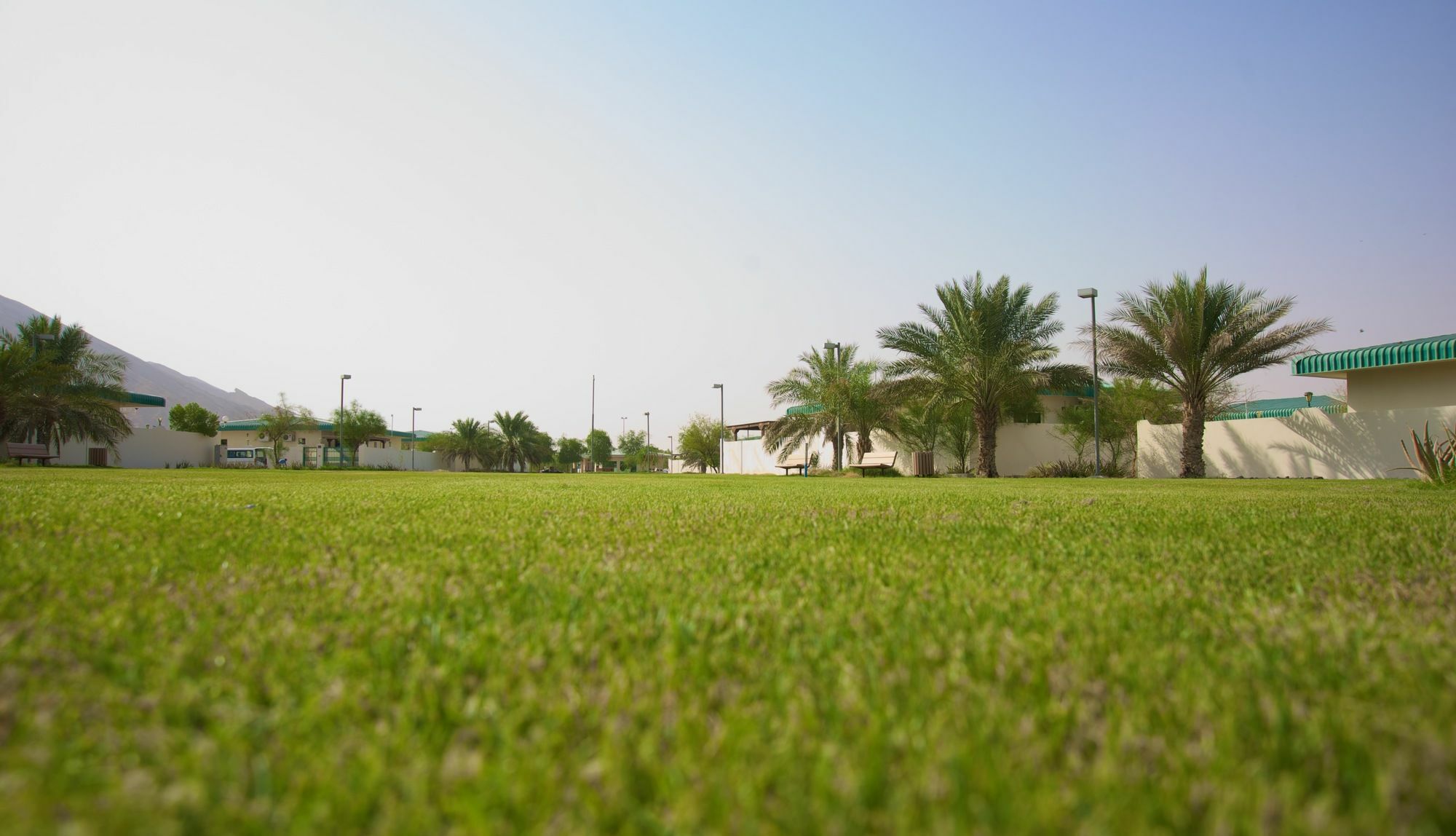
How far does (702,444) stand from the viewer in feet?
193

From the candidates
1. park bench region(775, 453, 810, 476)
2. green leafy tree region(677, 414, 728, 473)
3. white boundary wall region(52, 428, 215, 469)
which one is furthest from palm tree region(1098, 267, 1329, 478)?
white boundary wall region(52, 428, 215, 469)

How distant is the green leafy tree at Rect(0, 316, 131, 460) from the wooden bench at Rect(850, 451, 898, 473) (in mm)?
33051

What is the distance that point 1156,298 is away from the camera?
2420 centimetres

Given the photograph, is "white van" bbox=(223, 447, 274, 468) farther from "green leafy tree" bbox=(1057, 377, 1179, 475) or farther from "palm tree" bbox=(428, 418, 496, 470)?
"green leafy tree" bbox=(1057, 377, 1179, 475)

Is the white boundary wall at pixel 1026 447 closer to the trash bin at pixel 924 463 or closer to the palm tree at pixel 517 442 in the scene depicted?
the trash bin at pixel 924 463

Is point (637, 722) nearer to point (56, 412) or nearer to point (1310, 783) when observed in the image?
point (1310, 783)

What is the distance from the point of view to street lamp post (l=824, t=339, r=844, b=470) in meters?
33.1

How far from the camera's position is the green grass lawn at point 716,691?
109 centimetres

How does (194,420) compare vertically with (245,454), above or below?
above

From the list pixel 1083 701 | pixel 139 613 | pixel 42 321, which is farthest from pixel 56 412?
pixel 1083 701

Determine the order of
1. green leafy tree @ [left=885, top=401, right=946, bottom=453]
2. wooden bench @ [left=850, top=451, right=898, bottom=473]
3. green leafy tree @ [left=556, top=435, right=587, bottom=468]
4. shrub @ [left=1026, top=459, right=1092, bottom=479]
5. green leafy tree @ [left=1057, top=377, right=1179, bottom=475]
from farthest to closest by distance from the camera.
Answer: green leafy tree @ [left=556, top=435, right=587, bottom=468]
green leafy tree @ [left=885, top=401, right=946, bottom=453]
green leafy tree @ [left=1057, top=377, right=1179, bottom=475]
wooden bench @ [left=850, top=451, right=898, bottom=473]
shrub @ [left=1026, top=459, right=1092, bottom=479]

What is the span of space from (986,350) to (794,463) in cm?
1573

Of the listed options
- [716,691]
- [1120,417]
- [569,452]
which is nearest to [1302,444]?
[1120,417]

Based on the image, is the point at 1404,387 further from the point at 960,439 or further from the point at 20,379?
the point at 20,379
